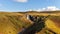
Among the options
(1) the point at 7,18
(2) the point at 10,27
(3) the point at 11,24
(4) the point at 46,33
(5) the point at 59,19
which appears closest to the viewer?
(4) the point at 46,33

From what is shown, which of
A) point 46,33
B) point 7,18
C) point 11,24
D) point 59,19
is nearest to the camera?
point 46,33

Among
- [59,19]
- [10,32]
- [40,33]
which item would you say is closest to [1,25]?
[10,32]

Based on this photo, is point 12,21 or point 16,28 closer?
point 16,28

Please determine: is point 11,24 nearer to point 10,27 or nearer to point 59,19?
point 10,27

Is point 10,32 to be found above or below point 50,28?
below

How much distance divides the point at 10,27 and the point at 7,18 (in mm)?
10576

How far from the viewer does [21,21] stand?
79875mm

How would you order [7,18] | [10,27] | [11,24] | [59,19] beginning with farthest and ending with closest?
1. [7,18]
2. [11,24]
3. [10,27]
4. [59,19]

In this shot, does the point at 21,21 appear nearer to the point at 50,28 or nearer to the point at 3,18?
the point at 3,18

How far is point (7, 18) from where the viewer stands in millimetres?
78875

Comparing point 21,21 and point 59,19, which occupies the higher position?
point 59,19

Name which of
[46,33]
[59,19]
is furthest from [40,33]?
[59,19]

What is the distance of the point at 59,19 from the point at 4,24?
68.9ft

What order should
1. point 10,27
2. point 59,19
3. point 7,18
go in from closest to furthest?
point 59,19 < point 10,27 < point 7,18
